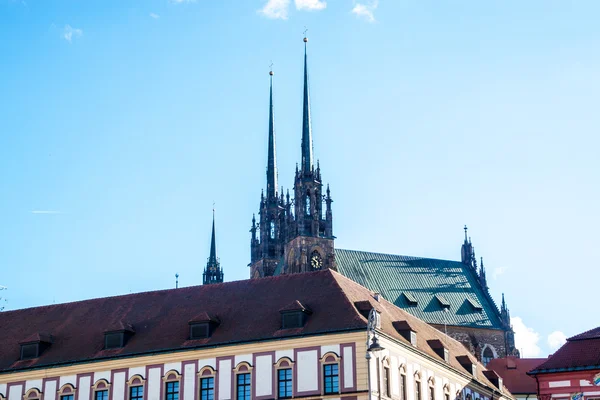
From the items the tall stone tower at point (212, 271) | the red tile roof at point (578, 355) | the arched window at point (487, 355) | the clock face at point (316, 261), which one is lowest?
the red tile roof at point (578, 355)

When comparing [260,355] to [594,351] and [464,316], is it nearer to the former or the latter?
[594,351]

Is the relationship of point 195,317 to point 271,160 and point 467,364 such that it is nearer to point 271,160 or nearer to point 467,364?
point 467,364

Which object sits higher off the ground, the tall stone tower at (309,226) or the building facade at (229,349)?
the tall stone tower at (309,226)

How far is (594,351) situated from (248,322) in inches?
752

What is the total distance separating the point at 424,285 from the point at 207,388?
60497 millimetres

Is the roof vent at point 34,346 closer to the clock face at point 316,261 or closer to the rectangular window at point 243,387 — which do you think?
the rectangular window at point 243,387

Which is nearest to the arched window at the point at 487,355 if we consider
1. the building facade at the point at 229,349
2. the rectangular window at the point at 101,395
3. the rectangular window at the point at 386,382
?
the building facade at the point at 229,349

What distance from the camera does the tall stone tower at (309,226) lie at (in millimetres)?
117500

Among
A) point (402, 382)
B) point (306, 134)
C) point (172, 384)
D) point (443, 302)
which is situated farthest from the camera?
point (306, 134)

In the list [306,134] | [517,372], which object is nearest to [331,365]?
[517,372]

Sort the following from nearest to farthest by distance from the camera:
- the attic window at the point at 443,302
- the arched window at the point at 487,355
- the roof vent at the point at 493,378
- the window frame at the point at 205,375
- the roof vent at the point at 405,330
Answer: the window frame at the point at 205,375, the roof vent at the point at 405,330, the roof vent at the point at 493,378, the arched window at the point at 487,355, the attic window at the point at 443,302

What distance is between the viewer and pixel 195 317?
201 feet

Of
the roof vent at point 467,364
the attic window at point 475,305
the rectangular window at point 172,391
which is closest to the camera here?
the rectangular window at point 172,391

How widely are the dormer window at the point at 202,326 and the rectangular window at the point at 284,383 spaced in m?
5.37
